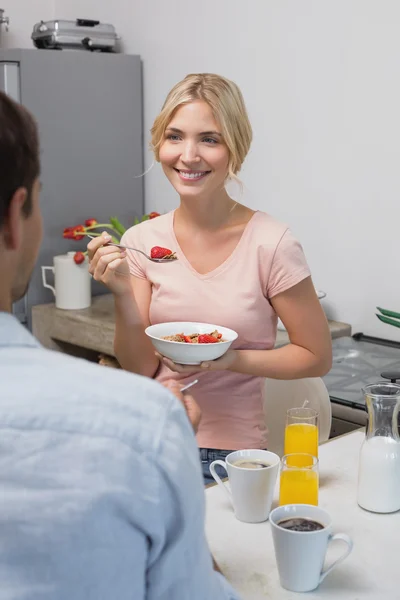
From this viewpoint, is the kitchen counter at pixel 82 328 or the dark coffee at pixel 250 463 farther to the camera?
the kitchen counter at pixel 82 328

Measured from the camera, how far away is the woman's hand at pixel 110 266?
5.24ft

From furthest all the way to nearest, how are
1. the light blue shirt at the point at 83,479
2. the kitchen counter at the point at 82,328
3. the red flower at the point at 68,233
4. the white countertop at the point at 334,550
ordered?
the red flower at the point at 68,233 < the kitchen counter at the point at 82,328 < the white countertop at the point at 334,550 < the light blue shirt at the point at 83,479

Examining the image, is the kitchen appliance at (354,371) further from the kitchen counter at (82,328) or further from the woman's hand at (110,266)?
the woman's hand at (110,266)

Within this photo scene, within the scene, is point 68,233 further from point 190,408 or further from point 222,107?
point 190,408

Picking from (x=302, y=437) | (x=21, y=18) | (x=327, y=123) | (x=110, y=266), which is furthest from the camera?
(x=21, y=18)

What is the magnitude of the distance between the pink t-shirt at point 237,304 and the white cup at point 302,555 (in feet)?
2.01

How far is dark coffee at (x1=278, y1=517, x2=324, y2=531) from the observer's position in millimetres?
1057

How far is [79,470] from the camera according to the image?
2.06ft

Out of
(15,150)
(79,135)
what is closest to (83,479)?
(15,150)

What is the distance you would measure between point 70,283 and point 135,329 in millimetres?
1340

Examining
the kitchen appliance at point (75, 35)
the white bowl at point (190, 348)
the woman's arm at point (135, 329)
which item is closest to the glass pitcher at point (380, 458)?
the white bowl at point (190, 348)

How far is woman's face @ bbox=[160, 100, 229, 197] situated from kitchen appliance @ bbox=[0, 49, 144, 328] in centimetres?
137

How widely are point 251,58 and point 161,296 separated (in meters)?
1.45

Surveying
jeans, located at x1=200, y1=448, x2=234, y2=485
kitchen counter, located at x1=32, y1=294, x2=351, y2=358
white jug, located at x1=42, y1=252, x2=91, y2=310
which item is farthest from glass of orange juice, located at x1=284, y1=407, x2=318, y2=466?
white jug, located at x1=42, y1=252, x2=91, y2=310
